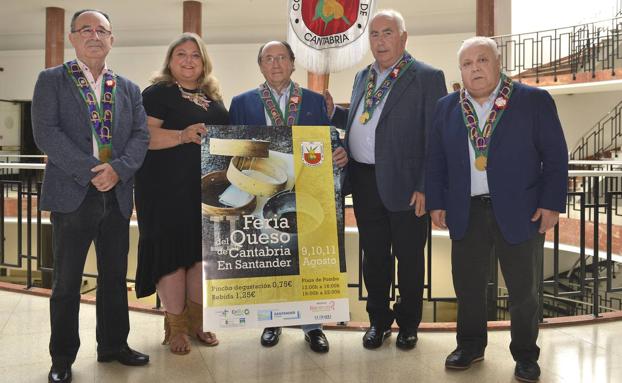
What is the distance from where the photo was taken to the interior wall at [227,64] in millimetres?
14258

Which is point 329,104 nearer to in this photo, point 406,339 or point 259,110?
point 259,110

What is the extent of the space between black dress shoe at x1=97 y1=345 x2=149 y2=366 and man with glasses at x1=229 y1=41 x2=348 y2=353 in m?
0.58

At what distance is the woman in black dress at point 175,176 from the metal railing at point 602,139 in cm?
1128

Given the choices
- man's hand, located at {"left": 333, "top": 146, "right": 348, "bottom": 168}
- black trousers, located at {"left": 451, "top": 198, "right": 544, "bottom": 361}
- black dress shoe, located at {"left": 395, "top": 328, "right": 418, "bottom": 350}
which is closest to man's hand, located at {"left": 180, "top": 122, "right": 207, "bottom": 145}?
man's hand, located at {"left": 333, "top": 146, "right": 348, "bottom": 168}

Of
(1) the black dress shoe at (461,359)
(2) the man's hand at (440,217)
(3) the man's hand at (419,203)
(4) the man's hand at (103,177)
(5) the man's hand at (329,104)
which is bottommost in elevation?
(1) the black dress shoe at (461,359)

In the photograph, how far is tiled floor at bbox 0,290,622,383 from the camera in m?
2.52

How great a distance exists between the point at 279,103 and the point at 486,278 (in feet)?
4.02

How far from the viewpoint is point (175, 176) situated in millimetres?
2762

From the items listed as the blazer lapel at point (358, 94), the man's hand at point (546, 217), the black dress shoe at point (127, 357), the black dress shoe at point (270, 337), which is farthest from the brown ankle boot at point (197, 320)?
the man's hand at point (546, 217)

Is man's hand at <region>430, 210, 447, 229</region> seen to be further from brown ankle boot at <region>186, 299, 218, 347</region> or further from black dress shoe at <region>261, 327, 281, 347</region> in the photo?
brown ankle boot at <region>186, 299, 218, 347</region>

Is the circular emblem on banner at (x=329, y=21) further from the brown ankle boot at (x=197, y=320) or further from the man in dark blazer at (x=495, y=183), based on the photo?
the brown ankle boot at (x=197, y=320)

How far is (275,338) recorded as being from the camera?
2.96 metres

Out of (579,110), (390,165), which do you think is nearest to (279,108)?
(390,165)

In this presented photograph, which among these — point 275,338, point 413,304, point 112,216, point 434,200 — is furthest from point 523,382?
point 112,216
